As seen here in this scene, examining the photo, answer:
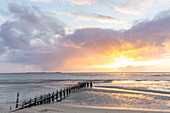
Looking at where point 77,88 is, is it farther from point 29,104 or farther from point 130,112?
point 130,112

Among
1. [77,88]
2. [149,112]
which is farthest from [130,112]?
[77,88]

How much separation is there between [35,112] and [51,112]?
61.2 inches

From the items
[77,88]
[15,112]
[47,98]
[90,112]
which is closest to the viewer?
[15,112]

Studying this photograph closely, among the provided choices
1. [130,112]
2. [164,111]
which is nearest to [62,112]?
[130,112]

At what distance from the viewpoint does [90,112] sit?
1529 centimetres

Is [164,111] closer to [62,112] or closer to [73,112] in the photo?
[73,112]

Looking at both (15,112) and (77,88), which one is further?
(77,88)

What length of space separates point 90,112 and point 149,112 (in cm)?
631

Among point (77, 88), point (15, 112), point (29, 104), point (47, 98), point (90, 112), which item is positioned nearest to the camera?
point (15, 112)

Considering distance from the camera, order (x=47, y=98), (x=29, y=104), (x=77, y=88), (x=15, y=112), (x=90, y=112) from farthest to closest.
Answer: (x=77, y=88) < (x=47, y=98) < (x=29, y=104) < (x=90, y=112) < (x=15, y=112)

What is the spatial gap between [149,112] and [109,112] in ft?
14.1

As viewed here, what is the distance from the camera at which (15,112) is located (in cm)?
1423

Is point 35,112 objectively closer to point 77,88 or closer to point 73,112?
point 73,112

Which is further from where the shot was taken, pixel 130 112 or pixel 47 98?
pixel 47 98
